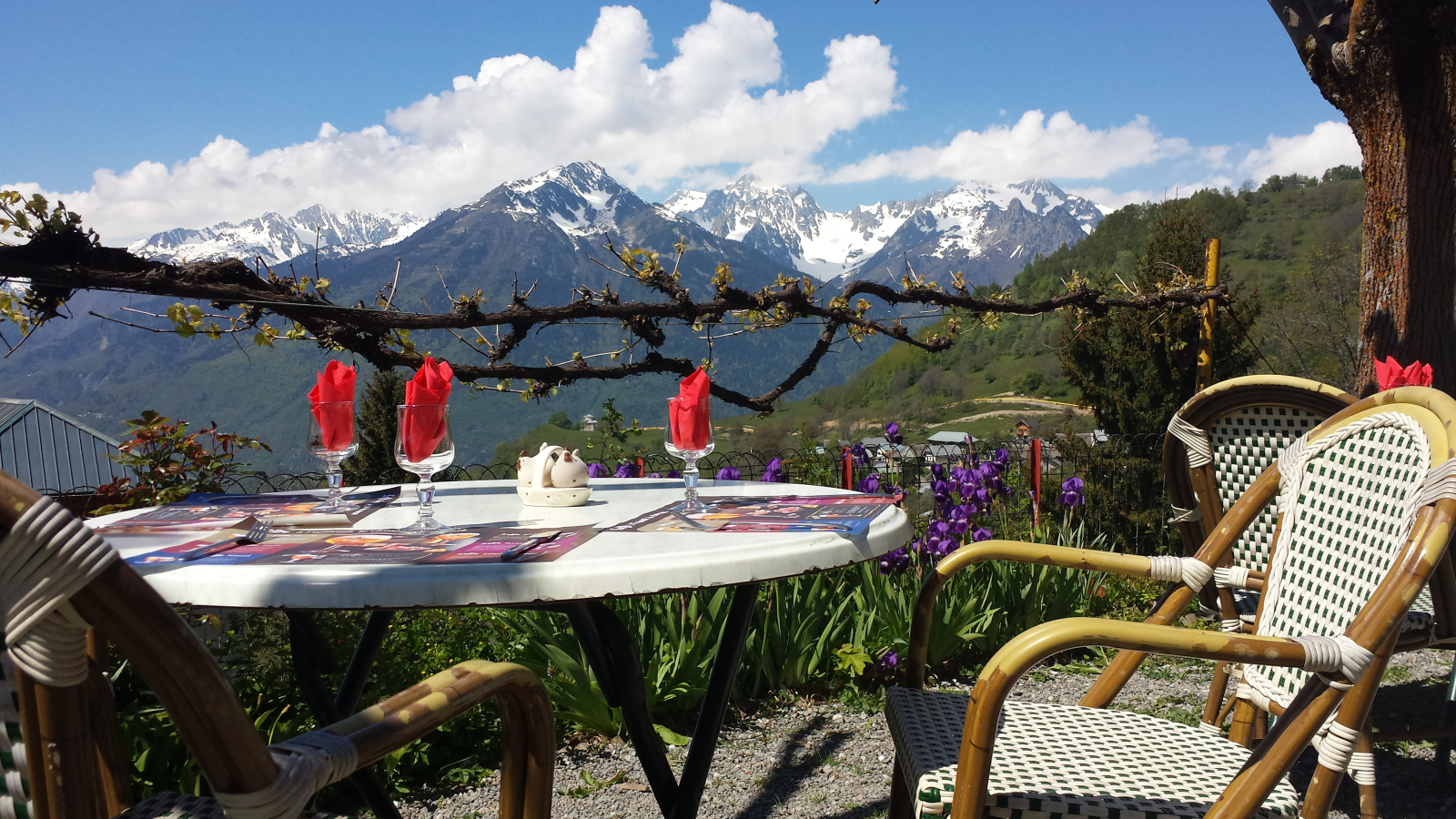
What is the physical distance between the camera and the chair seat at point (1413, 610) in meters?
1.59

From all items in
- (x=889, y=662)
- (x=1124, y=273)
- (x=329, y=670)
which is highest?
(x=1124, y=273)

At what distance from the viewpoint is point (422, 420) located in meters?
1.53

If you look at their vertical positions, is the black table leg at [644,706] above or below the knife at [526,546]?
below

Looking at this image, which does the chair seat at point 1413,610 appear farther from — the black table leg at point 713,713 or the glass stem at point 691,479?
the glass stem at point 691,479

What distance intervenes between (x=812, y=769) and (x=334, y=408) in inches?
64.8

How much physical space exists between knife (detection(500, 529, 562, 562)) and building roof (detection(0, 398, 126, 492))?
5.78m

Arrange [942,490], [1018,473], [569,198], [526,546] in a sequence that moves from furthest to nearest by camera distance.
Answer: [569,198]
[1018,473]
[942,490]
[526,546]

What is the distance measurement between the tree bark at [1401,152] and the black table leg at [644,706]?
313cm

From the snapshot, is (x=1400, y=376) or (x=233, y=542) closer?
(x=233, y=542)

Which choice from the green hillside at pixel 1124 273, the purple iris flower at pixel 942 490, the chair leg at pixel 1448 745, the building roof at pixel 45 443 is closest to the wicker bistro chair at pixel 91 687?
the chair leg at pixel 1448 745

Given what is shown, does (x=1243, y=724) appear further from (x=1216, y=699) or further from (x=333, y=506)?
(x=333, y=506)

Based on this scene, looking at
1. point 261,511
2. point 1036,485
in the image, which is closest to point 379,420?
point 1036,485

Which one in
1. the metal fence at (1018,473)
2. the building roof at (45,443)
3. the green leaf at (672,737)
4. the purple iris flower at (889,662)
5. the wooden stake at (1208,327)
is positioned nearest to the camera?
the green leaf at (672,737)

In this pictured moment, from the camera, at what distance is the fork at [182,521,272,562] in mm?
1188
